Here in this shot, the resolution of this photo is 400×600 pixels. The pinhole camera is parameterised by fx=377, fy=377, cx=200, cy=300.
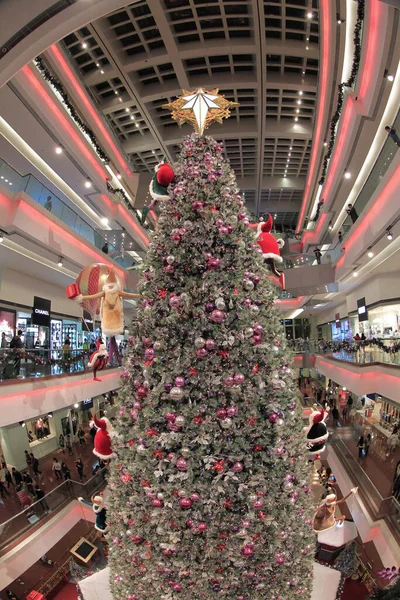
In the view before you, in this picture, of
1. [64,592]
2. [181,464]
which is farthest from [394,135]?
[64,592]

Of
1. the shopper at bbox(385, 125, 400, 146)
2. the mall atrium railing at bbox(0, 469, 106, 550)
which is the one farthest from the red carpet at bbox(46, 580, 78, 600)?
the shopper at bbox(385, 125, 400, 146)

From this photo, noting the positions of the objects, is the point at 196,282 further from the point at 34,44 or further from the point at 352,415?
the point at 352,415

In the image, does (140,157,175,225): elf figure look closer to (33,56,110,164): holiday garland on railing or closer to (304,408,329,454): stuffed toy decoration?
(304,408,329,454): stuffed toy decoration

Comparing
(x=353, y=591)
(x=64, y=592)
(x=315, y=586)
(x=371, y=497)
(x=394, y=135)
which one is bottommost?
(x=64, y=592)

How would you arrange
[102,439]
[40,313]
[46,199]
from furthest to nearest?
1. [40,313]
2. [46,199]
3. [102,439]

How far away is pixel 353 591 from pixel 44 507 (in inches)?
268

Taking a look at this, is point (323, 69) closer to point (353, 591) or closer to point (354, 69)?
point (354, 69)

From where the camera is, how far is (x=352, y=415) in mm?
16016

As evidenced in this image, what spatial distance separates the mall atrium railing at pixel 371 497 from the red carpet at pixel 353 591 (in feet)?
4.69

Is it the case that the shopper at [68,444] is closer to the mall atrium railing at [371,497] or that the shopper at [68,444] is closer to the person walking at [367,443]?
the mall atrium railing at [371,497]

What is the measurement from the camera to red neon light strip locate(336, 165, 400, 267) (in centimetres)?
934

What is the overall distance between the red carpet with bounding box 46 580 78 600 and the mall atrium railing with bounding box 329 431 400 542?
6505 mm

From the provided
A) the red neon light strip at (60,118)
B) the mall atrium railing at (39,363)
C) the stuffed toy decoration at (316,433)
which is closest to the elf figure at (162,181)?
the stuffed toy decoration at (316,433)

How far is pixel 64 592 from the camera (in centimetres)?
831
